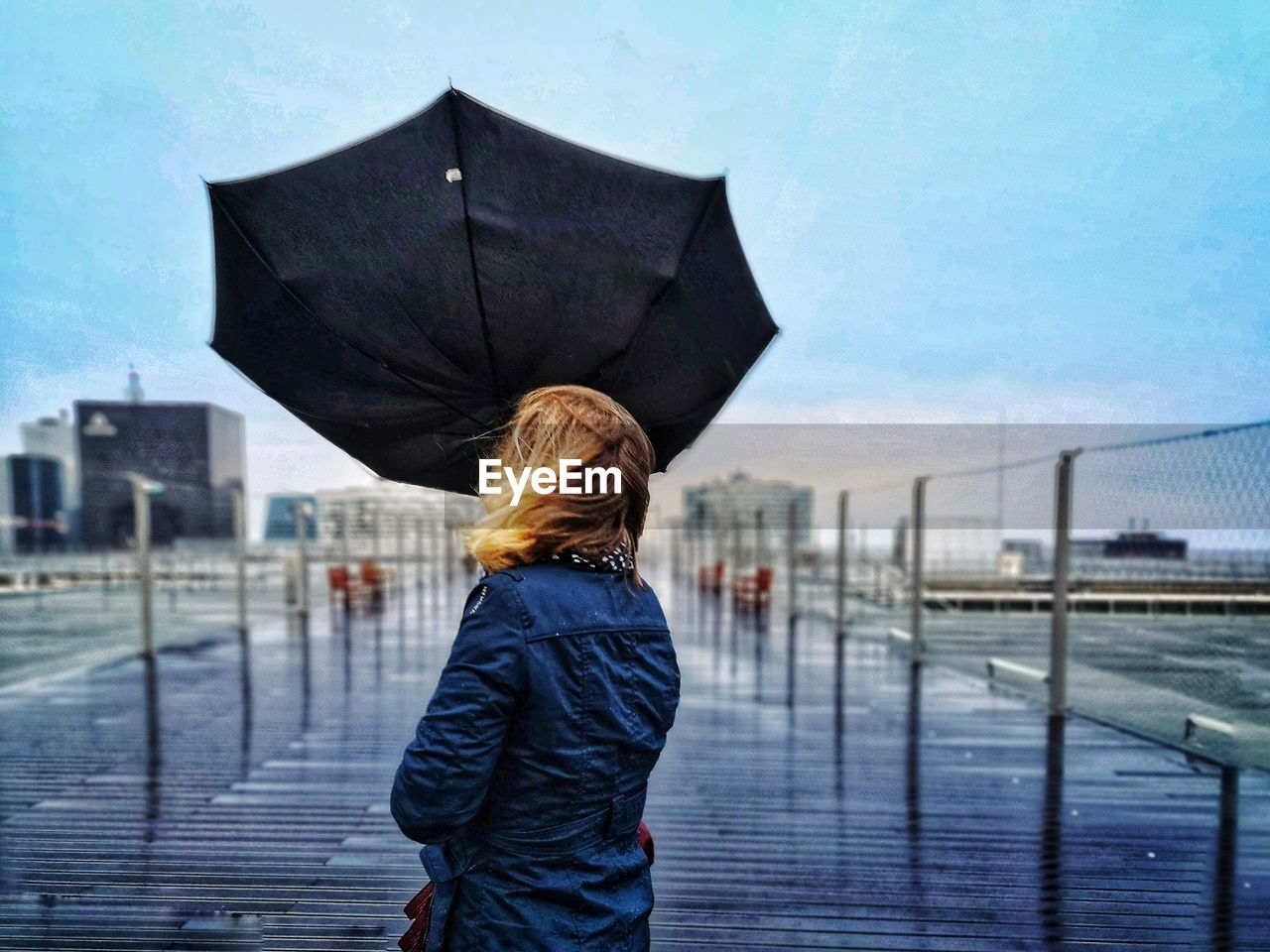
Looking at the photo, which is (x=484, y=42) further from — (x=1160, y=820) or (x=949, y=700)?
(x=949, y=700)

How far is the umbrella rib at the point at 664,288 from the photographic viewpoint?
4.72 ft

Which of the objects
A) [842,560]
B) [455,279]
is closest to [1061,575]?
[842,560]

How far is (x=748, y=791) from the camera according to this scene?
3.23 meters

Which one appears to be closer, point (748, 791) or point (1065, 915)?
point (1065, 915)

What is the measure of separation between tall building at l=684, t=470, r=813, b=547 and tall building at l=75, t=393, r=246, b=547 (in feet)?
18.4

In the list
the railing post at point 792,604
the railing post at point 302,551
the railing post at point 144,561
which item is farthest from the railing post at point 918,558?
the railing post at point 302,551

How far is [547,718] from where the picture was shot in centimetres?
94

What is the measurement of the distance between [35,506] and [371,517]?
5.39 meters

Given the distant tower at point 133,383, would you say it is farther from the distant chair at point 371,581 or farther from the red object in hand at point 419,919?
the distant chair at point 371,581

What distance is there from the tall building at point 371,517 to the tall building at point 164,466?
4.28ft

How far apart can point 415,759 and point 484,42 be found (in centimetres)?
217

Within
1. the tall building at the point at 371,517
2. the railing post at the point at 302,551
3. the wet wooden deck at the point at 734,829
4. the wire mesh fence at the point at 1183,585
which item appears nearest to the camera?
the wet wooden deck at the point at 734,829

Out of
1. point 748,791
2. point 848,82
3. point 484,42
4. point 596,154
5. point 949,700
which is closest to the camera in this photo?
point 596,154

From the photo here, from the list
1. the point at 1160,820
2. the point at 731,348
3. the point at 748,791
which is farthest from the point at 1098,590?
the point at 731,348
